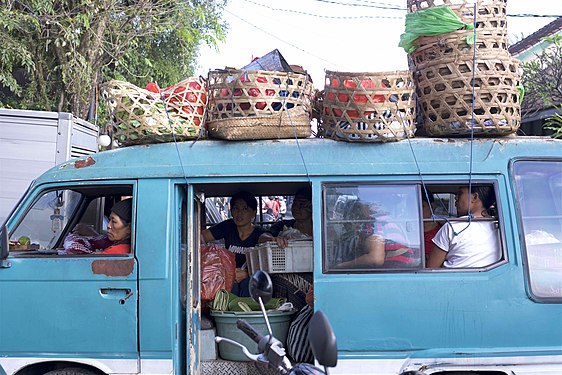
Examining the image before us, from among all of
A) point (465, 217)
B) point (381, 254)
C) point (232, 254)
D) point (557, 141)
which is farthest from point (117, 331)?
point (557, 141)

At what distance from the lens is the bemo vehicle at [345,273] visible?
4.21 metres

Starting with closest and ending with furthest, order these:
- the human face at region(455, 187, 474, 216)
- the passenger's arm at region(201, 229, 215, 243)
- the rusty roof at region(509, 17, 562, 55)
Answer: the human face at region(455, 187, 474, 216), the passenger's arm at region(201, 229, 215, 243), the rusty roof at region(509, 17, 562, 55)

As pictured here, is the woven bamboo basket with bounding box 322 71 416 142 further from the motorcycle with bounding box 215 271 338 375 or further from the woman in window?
the woman in window

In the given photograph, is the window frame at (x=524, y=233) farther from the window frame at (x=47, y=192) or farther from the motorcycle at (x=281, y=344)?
the window frame at (x=47, y=192)

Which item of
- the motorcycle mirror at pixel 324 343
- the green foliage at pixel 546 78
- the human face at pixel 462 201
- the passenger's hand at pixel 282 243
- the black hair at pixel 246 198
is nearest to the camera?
the motorcycle mirror at pixel 324 343

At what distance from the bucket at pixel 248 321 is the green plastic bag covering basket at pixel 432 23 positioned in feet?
7.52

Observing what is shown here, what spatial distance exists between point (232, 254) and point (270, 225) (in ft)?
4.94

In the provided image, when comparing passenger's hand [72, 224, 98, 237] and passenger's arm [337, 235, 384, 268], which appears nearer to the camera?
passenger's arm [337, 235, 384, 268]

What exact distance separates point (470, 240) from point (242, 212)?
215cm

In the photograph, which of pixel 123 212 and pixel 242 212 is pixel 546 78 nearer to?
pixel 242 212

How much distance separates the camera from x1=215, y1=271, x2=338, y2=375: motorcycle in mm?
2473

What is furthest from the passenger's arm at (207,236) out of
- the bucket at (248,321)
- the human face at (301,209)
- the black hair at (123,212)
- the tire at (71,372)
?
the tire at (71,372)

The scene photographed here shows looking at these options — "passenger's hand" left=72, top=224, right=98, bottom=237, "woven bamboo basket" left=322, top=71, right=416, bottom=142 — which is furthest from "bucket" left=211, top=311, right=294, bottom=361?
"woven bamboo basket" left=322, top=71, right=416, bottom=142

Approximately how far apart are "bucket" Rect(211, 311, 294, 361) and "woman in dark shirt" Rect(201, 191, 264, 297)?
83 centimetres
